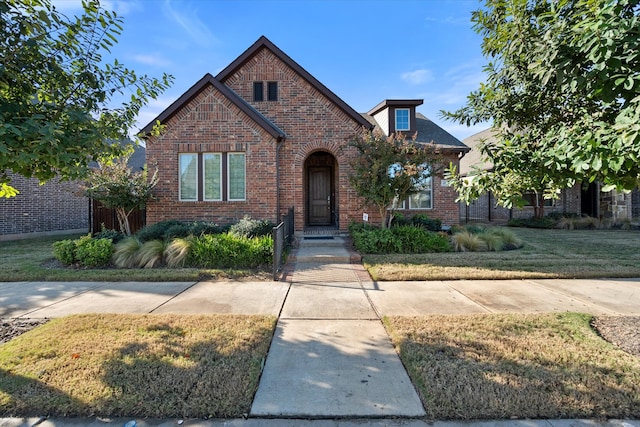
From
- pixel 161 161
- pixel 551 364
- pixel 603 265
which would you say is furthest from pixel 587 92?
pixel 161 161

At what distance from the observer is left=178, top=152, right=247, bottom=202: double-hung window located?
1106 centimetres

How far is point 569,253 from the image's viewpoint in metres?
9.41

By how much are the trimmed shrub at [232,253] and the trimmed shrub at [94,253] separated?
2.15m

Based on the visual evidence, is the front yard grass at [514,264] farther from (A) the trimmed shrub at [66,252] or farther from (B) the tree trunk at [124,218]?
(B) the tree trunk at [124,218]

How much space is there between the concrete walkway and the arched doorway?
493 centimetres

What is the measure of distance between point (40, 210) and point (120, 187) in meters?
8.30

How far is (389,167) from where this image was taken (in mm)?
9680

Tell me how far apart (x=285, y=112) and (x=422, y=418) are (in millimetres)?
11109

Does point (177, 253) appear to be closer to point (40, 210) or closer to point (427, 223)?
point (427, 223)

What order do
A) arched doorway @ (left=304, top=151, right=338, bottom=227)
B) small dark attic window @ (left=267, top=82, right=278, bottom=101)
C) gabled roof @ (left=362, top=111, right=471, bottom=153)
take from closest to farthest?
small dark attic window @ (left=267, top=82, right=278, bottom=101)
gabled roof @ (left=362, top=111, right=471, bottom=153)
arched doorway @ (left=304, top=151, right=338, bottom=227)

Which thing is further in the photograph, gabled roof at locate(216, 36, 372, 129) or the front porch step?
gabled roof at locate(216, 36, 372, 129)

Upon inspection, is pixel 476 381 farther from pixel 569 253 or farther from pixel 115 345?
pixel 569 253

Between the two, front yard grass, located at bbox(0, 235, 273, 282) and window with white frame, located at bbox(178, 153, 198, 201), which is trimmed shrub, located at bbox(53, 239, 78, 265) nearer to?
front yard grass, located at bbox(0, 235, 273, 282)

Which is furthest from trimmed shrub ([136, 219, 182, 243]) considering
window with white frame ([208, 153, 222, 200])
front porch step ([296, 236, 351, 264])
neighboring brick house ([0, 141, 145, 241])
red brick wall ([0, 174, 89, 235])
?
red brick wall ([0, 174, 89, 235])
